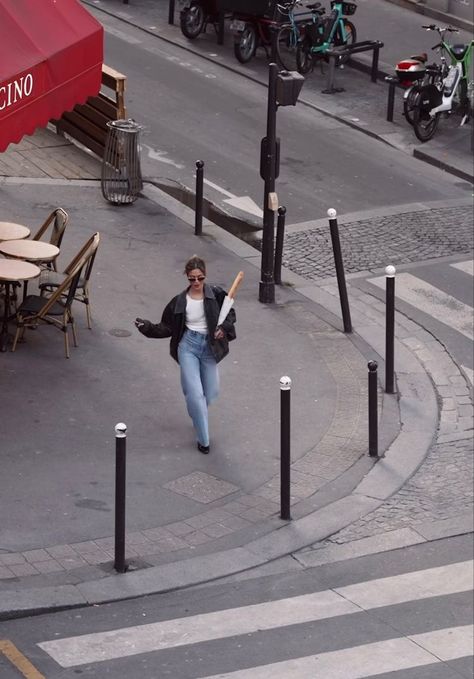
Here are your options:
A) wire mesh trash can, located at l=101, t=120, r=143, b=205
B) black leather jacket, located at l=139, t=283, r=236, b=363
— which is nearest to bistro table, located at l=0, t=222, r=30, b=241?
black leather jacket, located at l=139, t=283, r=236, b=363

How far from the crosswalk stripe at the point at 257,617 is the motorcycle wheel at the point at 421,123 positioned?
12.3 meters

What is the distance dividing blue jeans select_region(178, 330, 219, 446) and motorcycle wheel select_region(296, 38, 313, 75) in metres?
13.8

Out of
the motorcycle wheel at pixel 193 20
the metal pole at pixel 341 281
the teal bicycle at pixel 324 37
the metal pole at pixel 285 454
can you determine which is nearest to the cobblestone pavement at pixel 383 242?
the metal pole at pixel 341 281

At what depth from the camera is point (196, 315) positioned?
473 inches

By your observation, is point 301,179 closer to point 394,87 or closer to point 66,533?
point 394,87

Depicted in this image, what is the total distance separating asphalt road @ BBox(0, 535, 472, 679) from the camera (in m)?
9.19

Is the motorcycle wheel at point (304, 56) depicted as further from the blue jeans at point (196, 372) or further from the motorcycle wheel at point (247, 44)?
the blue jeans at point (196, 372)

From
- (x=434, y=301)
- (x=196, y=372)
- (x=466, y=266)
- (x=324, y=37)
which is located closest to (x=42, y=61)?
(x=196, y=372)

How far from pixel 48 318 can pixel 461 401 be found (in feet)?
13.3

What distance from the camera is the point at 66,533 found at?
424 inches

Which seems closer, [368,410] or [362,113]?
[368,410]

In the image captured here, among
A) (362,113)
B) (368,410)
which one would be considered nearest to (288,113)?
(362,113)

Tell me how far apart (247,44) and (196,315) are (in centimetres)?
1455

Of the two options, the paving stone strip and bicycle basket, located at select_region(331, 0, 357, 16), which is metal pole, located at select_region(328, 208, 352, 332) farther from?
bicycle basket, located at select_region(331, 0, 357, 16)
